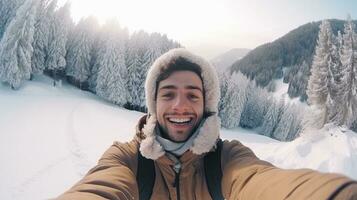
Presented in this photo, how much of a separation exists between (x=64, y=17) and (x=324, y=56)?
38864mm

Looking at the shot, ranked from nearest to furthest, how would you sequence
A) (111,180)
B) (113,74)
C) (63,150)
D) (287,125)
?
(111,180), (63,150), (113,74), (287,125)

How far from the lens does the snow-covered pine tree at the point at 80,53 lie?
168ft

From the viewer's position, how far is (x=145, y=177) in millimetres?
2859

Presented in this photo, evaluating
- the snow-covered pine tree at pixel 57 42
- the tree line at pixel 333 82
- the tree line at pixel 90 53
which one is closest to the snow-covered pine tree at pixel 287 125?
the tree line at pixel 90 53

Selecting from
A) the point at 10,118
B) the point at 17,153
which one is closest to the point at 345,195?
the point at 17,153

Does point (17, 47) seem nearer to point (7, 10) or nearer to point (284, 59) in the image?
point (7, 10)

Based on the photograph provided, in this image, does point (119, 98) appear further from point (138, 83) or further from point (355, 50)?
point (355, 50)

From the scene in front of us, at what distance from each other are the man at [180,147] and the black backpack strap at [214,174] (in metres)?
0.04

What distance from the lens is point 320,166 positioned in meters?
13.6

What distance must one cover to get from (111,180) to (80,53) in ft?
170

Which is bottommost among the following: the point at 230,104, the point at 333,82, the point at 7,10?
the point at 230,104

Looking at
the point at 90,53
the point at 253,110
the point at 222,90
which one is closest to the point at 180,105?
the point at 90,53

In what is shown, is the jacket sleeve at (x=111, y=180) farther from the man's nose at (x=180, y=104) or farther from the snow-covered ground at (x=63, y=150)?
the snow-covered ground at (x=63, y=150)

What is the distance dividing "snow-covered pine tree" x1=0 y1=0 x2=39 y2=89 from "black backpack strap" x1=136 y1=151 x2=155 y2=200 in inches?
1585
